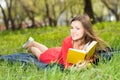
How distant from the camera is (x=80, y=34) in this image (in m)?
6.55

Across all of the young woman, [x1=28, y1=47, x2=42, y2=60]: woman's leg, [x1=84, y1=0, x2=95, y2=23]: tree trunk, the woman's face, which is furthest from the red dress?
[x1=84, y1=0, x2=95, y2=23]: tree trunk

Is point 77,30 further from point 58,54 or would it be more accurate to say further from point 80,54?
point 58,54

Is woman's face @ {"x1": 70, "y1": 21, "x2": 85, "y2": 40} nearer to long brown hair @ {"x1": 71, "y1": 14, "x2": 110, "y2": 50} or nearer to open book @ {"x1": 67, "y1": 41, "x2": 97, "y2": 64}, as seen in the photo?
long brown hair @ {"x1": 71, "y1": 14, "x2": 110, "y2": 50}

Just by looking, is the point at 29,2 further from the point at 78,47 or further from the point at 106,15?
the point at 78,47

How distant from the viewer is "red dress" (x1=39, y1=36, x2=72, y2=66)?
6.72 metres

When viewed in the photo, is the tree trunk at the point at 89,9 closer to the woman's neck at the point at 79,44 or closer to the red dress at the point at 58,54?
the red dress at the point at 58,54

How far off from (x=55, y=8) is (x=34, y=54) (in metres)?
31.8

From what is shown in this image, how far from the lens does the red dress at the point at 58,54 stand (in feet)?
22.0

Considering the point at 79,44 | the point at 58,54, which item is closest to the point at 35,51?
the point at 58,54

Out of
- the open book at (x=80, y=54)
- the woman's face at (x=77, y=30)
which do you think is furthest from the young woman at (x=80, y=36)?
the open book at (x=80, y=54)

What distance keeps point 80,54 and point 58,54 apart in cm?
164

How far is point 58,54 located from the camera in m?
7.65

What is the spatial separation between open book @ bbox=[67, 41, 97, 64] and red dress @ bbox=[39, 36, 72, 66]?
0.30m

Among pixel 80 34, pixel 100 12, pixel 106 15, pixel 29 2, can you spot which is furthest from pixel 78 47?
pixel 106 15
